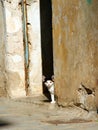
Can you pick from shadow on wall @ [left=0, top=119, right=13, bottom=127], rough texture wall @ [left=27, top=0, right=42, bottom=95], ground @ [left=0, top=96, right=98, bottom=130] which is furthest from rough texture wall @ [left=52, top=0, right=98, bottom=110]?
rough texture wall @ [left=27, top=0, right=42, bottom=95]

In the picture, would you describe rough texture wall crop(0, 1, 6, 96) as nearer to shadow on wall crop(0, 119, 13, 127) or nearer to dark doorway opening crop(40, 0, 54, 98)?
dark doorway opening crop(40, 0, 54, 98)

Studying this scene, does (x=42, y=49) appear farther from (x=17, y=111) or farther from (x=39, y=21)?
(x=17, y=111)

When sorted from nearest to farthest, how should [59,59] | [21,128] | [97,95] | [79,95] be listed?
[21,128] < [97,95] < [79,95] < [59,59]

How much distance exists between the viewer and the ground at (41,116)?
23.5ft

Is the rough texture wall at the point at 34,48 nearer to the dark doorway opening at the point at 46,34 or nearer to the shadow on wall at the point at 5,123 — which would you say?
the dark doorway opening at the point at 46,34

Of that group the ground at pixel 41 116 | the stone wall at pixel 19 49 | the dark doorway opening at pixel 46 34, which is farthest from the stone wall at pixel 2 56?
the dark doorway opening at pixel 46 34

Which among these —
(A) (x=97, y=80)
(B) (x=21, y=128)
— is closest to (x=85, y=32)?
(A) (x=97, y=80)

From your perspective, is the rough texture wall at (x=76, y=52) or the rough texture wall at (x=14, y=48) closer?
the rough texture wall at (x=76, y=52)

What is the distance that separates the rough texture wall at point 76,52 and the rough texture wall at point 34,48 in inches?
57.7

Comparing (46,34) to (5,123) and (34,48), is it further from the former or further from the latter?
(5,123)

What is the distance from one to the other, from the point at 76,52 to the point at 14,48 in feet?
7.78

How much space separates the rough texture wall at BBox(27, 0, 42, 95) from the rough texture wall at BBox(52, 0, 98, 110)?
1.47 meters

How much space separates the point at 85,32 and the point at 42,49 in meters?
2.93

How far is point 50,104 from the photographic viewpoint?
9.14m
